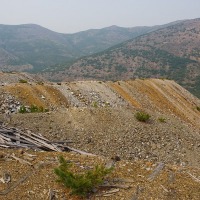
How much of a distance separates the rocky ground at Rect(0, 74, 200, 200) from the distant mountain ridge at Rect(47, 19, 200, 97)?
68526 millimetres

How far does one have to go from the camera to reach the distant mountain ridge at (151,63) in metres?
114

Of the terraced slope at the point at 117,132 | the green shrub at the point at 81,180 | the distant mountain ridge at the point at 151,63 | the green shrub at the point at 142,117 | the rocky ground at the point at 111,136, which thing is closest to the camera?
the green shrub at the point at 81,180

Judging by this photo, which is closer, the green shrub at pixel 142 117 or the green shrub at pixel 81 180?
the green shrub at pixel 81 180

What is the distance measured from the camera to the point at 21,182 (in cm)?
980

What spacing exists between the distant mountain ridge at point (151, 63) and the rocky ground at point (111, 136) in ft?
225

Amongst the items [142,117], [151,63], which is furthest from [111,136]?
[151,63]

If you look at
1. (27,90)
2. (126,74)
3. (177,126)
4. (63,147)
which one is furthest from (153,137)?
(126,74)

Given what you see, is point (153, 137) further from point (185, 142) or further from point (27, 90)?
point (27, 90)

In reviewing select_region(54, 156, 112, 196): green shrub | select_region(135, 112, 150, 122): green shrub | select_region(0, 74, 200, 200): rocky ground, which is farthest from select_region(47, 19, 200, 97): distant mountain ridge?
select_region(54, 156, 112, 196): green shrub

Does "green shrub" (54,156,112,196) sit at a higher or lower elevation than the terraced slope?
higher

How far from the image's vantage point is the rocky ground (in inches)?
383

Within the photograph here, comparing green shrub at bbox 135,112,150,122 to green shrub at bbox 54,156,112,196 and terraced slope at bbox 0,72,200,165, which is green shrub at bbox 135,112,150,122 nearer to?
terraced slope at bbox 0,72,200,165

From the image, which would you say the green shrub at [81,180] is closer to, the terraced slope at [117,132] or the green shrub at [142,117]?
the terraced slope at [117,132]

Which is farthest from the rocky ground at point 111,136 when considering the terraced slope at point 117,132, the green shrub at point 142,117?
the green shrub at point 142,117
